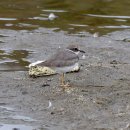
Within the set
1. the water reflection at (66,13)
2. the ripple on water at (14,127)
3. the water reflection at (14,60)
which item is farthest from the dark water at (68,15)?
the ripple on water at (14,127)

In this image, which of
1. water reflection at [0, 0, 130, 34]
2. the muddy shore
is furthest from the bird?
water reflection at [0, 0, 130, 34]

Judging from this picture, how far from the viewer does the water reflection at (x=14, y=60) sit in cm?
1015

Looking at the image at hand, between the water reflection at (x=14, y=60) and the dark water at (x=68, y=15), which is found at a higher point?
the dark water at (x=68, y=15)

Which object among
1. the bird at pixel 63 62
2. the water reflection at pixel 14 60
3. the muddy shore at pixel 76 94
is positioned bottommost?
the water reflection at pixel 14 60

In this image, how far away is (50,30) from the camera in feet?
41.7

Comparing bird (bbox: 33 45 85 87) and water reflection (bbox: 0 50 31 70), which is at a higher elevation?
bird (bbox: 33 45 85 87)

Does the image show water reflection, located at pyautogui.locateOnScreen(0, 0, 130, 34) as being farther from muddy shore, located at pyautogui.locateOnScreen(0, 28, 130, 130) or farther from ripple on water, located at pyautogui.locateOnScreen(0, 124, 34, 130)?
ripple on water, located at pyautogui.locateOnScreen(0, 124, 34, 130)

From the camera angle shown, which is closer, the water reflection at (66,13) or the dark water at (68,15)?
the dark water at (68,15)

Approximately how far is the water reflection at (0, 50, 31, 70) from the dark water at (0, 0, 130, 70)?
0.13m

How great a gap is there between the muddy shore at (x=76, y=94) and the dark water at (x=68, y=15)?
1225mm

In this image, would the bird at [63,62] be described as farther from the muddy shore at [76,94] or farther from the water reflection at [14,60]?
the water reflection at [14,60]

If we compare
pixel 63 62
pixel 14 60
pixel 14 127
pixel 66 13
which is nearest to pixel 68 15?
pixel 66 13

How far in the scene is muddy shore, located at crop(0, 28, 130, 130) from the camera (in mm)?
7234

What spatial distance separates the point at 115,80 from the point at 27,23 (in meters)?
4.70
